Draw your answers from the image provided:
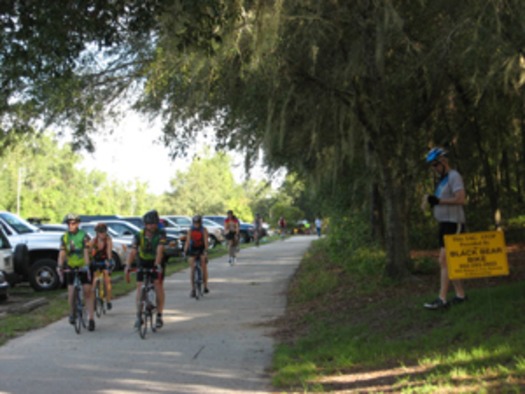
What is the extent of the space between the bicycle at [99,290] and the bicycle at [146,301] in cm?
217

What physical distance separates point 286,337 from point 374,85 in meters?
4.98

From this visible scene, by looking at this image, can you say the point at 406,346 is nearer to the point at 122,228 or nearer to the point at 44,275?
the point at 44,275

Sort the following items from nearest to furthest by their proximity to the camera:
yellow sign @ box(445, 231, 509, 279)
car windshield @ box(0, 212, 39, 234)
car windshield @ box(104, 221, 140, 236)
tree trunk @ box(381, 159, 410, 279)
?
yellow sign @ box(445, 231, 509, 279) < tree trunk @ box(381, 159, 410, 279) < car windshield @ box(0, 212, 39, 234) < car windshield @ box(104, 221, 140, 236)

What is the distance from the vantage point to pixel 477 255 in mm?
8086

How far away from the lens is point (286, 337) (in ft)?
31.5

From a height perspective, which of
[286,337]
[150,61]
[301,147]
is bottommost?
[286,337]

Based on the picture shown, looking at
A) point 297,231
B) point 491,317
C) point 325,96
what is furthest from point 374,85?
point 297,231

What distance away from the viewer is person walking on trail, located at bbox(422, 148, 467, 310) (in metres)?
8.55

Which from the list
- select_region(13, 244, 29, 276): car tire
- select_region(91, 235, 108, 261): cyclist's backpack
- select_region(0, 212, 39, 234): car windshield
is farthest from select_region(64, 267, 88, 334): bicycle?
select_region(0, 212, 39, 234): car windshield

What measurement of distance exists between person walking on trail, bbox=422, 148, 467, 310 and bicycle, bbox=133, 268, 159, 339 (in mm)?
3711

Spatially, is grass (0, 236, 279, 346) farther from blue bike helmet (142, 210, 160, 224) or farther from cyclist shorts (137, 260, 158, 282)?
blue bike helmet (142, 210, 160, 224)

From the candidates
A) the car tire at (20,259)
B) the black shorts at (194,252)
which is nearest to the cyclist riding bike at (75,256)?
the black shorts at (194,252)

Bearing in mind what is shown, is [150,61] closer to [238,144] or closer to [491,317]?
[238,144]

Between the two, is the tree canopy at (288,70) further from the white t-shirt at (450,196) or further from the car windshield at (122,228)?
the car windshield at (122,228)
